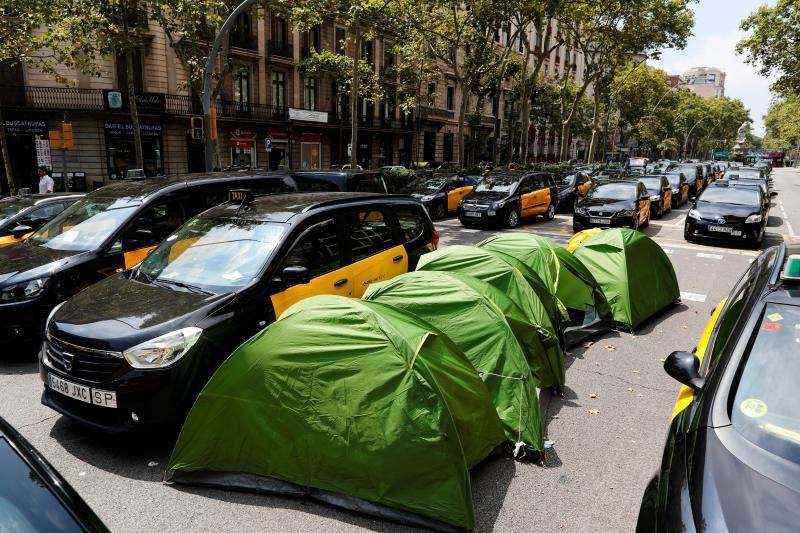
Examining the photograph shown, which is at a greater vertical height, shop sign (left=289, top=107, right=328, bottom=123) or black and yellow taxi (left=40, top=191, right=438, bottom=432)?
shop sign (left=289, top=107, right=328, bottom=123)

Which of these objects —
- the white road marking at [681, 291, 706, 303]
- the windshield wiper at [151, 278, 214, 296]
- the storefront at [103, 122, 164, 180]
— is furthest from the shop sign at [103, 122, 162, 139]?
the white road marking at [681, 291, 706, 303]

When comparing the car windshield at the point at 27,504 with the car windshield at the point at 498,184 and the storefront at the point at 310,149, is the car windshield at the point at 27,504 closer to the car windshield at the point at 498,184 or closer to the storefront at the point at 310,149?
the car windshield at the point at 498,184

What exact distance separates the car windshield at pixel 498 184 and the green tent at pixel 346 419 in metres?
14.4

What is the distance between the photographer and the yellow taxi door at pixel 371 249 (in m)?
5.84

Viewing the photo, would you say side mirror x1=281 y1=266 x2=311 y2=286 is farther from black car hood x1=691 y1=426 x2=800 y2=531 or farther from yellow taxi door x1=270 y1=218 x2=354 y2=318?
black car hood x1=691 y1=426 x2=800 y2=531

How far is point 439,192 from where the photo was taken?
19281 millimetres

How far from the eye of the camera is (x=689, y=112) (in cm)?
8031

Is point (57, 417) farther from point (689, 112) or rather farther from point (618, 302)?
point (689, 112)

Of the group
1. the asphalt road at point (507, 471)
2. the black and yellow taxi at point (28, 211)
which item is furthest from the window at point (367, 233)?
the black and yellow taxi at point (28, 211)

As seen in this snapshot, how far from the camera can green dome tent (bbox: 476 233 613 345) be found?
6633 millimetres

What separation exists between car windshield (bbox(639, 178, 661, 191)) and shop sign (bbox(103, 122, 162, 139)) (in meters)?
22.3

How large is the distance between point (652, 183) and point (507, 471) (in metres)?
18.5

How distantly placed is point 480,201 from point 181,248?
12.7 meters

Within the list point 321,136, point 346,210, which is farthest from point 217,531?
point 321,136
